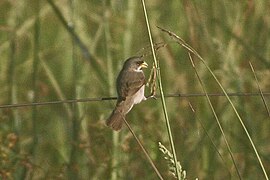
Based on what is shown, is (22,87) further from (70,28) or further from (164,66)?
(70,28)

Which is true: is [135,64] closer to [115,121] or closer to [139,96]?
[139,96]

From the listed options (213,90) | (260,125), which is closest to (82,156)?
(260,125)

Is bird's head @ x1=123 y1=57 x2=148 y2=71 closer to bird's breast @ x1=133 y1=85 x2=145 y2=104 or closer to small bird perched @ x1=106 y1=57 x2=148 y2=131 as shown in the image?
small bird perched @ x1=106 y1=57 x2=148 y2=131

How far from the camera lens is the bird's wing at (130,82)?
436 cm

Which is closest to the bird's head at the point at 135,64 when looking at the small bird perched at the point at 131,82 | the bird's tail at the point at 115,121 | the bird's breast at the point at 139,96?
the small bird perched at the point at 131,82

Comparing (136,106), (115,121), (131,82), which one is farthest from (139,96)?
(136,106)

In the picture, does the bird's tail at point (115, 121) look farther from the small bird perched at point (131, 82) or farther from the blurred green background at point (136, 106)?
the blurred green background at point (136, 106)

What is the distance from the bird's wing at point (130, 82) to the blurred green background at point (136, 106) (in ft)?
0.19

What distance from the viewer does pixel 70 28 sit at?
436cm

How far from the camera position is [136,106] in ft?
17.7

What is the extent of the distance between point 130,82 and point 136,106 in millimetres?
997

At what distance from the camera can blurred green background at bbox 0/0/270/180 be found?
4.44 metres

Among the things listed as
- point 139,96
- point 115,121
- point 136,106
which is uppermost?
point 136,106

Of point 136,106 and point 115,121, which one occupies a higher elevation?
point 136,106
